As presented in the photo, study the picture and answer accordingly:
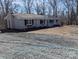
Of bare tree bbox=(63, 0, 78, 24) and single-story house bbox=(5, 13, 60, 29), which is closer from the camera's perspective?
single-story house bbox=(5, 13, 60, 29)

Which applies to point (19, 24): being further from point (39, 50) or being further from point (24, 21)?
point (39, 50)

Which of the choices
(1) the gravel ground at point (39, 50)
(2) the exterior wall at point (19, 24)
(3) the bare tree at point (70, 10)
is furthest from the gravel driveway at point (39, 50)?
(3) the bare tree at point (70, 10)

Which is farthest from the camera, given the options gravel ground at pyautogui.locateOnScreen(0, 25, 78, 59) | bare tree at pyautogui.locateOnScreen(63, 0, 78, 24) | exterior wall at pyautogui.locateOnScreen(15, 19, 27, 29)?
bare tree at pyautogui.locateOnScreen(63, 0, 78, 24)

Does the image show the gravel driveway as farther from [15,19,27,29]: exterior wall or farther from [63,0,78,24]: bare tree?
[63,0,78,24]: bare tree

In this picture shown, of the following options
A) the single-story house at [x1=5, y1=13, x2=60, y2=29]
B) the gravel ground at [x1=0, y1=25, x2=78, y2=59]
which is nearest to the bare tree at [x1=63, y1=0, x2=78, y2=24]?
the single-story house at [x1=5, y1=13, x2=60, y2=29]

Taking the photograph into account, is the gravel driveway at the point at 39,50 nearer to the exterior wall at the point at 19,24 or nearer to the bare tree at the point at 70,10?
the exterior wall at the point at 19,24

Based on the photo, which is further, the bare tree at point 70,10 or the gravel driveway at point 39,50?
the bare tree at point 70,10

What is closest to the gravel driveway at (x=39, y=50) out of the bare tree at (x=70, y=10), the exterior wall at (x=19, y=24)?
the exterior wall at (x=19, y=24)

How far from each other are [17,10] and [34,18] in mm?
19775

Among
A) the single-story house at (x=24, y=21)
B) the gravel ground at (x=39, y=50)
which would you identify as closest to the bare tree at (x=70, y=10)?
the single-story house at (x=24, y=21)

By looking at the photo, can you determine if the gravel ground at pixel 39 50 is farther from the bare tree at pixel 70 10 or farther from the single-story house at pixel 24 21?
the bare tree at pixel 70 10

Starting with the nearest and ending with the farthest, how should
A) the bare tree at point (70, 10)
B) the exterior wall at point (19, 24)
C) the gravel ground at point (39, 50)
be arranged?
the gravel ground at point (39, 50) < the exterior wall at point (19, 24) < the bare tree at point (70, 10)

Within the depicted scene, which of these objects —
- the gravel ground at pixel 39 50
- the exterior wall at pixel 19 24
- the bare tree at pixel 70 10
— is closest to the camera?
the gravel ground at pixel 39 50

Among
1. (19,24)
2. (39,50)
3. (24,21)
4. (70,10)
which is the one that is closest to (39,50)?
(39,50)
